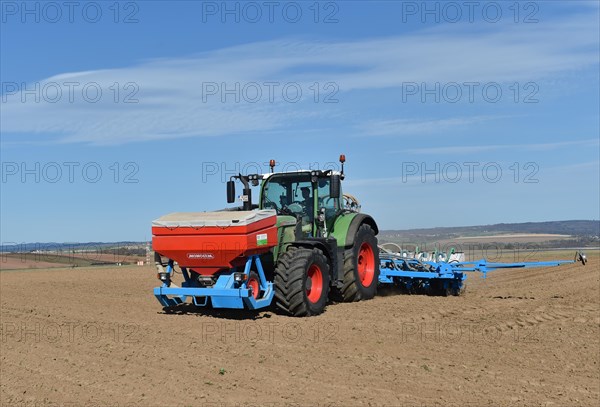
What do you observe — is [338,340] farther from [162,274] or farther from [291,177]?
[291,177]

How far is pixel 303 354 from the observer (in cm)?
812

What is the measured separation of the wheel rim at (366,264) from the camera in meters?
12.7

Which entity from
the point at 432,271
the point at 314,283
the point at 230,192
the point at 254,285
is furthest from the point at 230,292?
the point at 432,271

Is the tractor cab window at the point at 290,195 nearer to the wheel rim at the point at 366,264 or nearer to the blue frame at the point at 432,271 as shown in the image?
the wheel rim at the point at 366,264

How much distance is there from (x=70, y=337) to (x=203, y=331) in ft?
5.29

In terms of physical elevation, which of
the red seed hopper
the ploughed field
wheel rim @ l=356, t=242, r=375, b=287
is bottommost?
the ploughed field

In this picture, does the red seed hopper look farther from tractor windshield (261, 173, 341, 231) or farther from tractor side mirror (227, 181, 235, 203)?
tractor side mirror (227, 181, 235, 203)

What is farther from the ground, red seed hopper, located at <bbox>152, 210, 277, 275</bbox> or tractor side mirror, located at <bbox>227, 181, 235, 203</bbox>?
tractor side mirror, located at <bbox>227, 181, 235, 203</bbox>

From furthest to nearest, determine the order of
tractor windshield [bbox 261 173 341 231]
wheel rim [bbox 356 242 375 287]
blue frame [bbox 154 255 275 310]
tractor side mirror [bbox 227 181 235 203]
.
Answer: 1. wheel rim [bbox 356 242 375 287]
2. tractor side mirror [bbox 227 181 235 203]
3. tractor windshield [bbox 261 173 341 231]
4. blue frame [bbox 154 255 275 310]

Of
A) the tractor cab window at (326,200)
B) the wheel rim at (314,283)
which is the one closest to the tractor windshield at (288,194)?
the tractor cab window at (326,200)

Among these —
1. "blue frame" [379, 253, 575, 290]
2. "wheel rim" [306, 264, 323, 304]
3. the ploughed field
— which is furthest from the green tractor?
"blue frame" [379, 253, 575, 290]

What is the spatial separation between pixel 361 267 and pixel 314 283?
6.96 feet

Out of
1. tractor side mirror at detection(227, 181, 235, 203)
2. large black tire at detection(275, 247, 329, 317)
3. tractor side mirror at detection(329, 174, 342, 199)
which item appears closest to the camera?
large black tire at detection(275, 247, 329, 317)

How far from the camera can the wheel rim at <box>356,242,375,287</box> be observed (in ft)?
41.6
